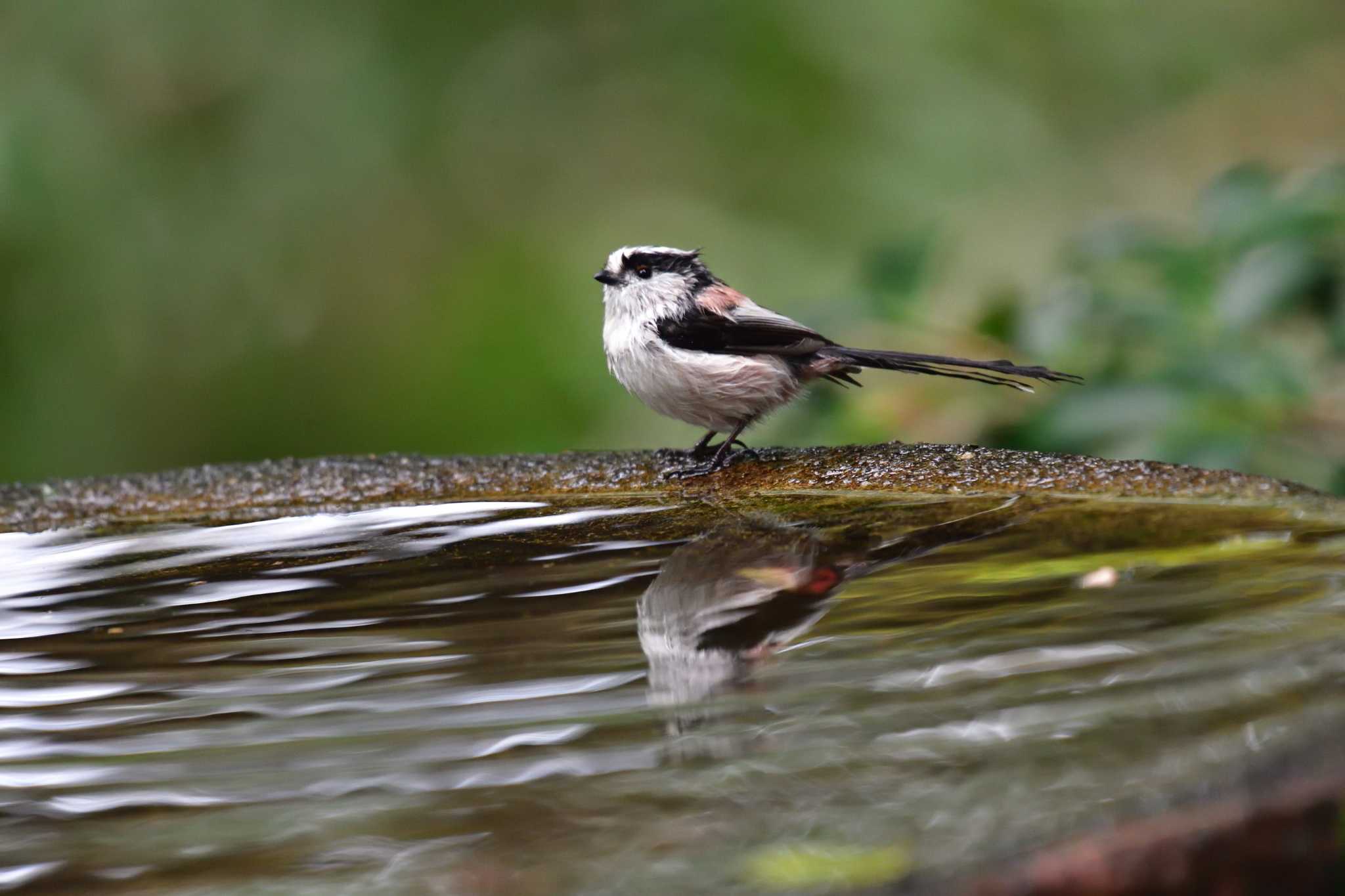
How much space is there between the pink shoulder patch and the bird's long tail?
25cm

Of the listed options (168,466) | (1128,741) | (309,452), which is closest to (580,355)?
(309,452)

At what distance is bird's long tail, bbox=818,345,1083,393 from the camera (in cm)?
283

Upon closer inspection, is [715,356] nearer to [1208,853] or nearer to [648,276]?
[648,276]

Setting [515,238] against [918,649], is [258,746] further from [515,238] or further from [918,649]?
[515,238]

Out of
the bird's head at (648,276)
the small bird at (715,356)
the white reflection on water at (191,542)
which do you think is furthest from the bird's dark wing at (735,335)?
the white reflection on water at (191,542)

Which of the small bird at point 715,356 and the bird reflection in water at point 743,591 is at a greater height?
the small bird at point 715,356

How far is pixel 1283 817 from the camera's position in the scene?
3.49 feet

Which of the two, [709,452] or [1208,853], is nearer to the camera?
[1208,853]

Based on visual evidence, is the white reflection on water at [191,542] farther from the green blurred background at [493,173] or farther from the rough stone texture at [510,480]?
the green blurred background at [493,173]

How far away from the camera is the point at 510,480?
2.95m

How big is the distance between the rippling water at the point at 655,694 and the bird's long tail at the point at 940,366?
52 centimetres

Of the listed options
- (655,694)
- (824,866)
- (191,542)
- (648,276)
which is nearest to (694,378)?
(648,276)

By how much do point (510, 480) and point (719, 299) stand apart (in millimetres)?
730

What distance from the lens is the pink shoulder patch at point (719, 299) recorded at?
328 cm
